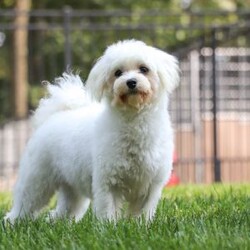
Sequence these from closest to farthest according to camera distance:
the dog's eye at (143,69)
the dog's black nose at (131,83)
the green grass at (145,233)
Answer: the green grass at (145,233), the dog's black nose at (131,83), the dog's eye at (143,69)

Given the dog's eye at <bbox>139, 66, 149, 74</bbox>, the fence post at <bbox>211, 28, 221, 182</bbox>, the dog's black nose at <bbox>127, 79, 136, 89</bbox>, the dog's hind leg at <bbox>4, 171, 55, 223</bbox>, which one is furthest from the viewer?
the fence post at <bbox>211, 28, 221, 182</bbox>

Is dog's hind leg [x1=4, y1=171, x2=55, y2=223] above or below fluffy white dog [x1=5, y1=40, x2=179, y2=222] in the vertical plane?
below

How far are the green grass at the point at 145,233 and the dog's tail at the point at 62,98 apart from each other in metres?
1.33

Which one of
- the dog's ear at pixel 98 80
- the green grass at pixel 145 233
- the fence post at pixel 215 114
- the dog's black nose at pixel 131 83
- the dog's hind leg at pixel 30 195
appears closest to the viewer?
the green grass at pixel 145 233

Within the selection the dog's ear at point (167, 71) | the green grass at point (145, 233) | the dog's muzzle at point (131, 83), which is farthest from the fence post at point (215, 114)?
the dog's muzzle at point (131, 83)

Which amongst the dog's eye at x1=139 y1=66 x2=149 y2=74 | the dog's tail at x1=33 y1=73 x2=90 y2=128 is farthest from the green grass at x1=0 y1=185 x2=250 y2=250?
the dog's tail at x1=33 y1=73 x2=90 y2=128

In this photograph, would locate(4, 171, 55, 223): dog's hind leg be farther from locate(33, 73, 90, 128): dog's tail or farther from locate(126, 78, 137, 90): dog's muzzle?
locate(126, 78, 137, 90): dog's muzzle

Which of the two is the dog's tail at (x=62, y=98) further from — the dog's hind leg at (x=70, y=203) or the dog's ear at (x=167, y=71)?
the dog's ear at (x=167, y=71)

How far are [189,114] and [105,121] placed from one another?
35.2 ft

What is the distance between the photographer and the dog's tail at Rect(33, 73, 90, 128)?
6716mm

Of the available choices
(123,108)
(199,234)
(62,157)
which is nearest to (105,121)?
(123,108)

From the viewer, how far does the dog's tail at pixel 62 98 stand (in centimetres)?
672

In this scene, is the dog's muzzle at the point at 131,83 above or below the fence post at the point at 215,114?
above

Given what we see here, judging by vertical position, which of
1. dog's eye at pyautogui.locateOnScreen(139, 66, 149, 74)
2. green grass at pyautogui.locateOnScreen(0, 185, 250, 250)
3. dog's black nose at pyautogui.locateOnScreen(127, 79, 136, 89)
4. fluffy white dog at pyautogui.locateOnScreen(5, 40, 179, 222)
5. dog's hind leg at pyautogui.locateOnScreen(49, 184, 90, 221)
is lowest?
dog's hind leg at pyautogui.locateOnScreen(49, 184, 90, 221)
